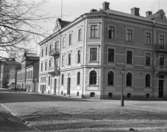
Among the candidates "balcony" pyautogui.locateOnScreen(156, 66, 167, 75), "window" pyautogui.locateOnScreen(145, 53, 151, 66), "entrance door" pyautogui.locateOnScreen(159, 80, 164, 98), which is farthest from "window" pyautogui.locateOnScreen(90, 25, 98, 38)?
"entrance door" pyautogui.locateOnScreen(159, 80, 164, 98)

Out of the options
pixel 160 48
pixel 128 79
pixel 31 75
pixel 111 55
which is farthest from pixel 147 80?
pixel 31 75

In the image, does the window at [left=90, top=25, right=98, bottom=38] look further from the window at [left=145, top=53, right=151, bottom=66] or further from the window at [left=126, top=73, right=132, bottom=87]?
the window at [left=145, top=53, right=151, bottom=66]

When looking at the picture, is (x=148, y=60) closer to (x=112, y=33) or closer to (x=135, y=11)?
(x=112, y=33)

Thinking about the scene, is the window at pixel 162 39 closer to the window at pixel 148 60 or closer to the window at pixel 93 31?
the window at pixel 148 60

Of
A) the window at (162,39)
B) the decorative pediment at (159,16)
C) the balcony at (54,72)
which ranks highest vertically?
the decorative pediment at (159,16)

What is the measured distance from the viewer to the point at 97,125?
1199cm

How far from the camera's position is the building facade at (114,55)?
41594 mm

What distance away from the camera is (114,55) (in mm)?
42531

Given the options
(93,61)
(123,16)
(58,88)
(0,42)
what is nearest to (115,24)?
(123,16)

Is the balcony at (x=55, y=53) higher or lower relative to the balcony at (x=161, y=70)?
higher

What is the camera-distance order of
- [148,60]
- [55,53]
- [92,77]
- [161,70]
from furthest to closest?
[55,53] → [161,70] → [148,60] → [92,77]

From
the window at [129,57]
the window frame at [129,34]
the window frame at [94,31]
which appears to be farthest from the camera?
the window frame at [129,34]

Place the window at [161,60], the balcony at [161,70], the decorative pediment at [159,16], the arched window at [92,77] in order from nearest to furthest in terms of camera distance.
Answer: the arched window at [92,77] → the balcony at [161,70] → the window at [161,60] → the decorative pediment at [159,16]

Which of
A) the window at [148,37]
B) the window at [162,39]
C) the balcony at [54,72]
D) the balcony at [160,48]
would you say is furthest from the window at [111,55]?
the balcony at [54,72]
